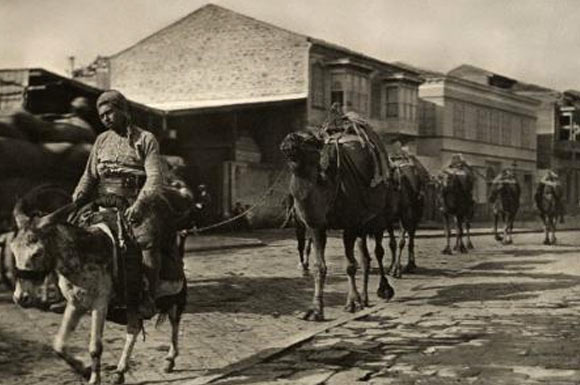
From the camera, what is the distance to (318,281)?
9562 millimetres

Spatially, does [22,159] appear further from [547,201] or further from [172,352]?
[547,201]

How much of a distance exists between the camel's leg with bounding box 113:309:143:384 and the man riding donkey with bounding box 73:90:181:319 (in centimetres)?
7

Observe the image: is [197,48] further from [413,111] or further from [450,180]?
[450,180]

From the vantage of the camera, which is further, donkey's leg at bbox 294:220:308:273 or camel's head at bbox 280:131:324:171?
donkey's leg at bbox 294:220:308:273

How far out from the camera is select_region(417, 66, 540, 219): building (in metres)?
45.0

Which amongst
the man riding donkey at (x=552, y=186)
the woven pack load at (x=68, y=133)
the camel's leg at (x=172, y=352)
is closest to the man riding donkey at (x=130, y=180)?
the camel's leg at (x=172, y=352)

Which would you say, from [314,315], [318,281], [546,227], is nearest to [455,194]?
[546,227]

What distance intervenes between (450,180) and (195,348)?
39.4ft

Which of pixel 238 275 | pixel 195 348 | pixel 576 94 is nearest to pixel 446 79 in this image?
pixel 576 94

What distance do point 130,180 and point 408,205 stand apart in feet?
29.5

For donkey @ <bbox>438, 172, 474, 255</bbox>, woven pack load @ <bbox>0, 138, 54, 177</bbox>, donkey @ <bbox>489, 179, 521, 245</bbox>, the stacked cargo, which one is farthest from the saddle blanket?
donkey @ <bbox>489, 179, 521, 245</bbox>

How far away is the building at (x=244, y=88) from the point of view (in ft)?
102

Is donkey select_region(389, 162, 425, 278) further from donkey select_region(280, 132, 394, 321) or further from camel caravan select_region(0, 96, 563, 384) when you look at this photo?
camel caravan select_region(0, 96, 563, 384)

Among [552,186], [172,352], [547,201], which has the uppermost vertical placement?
[552,186]
